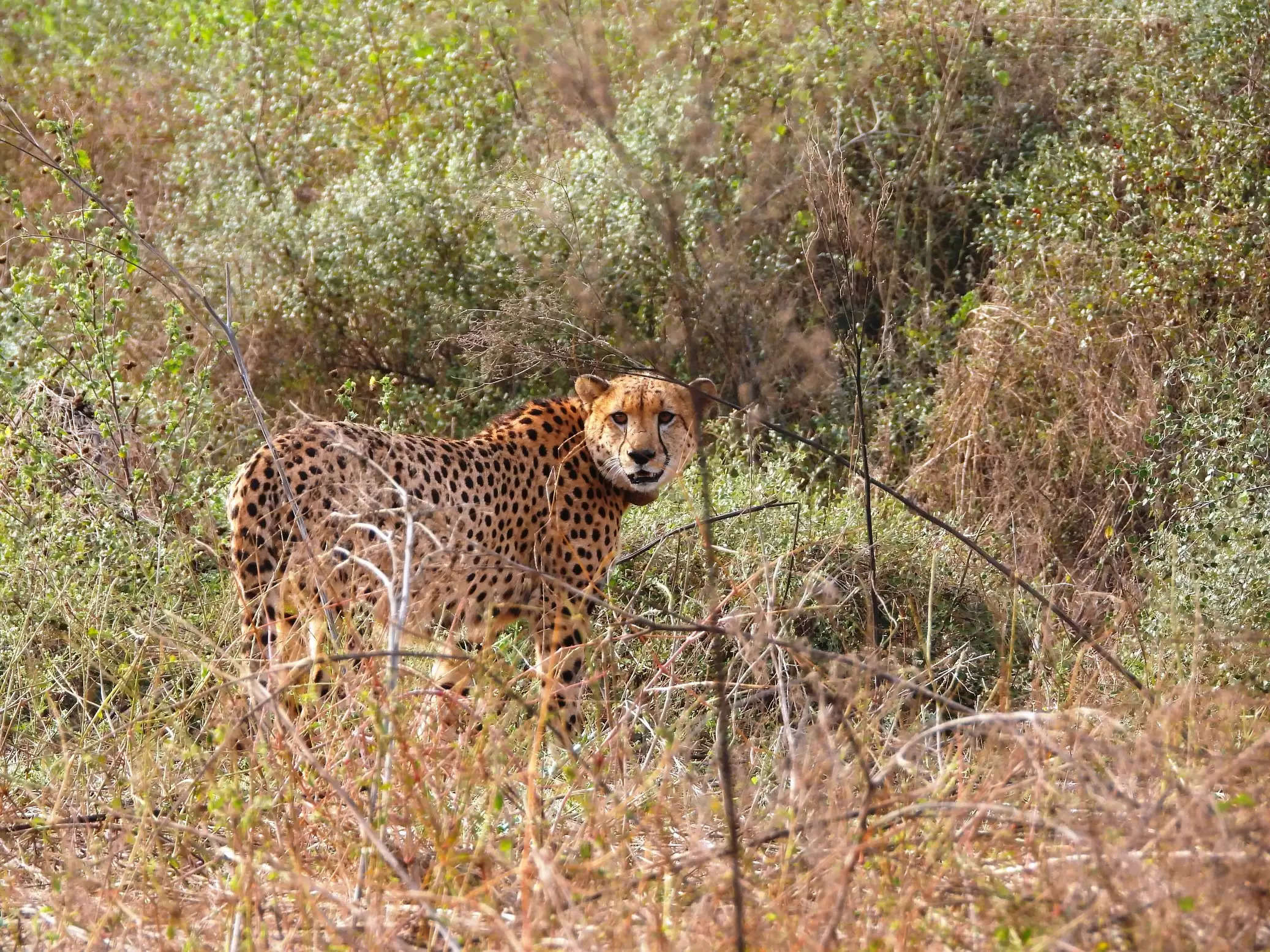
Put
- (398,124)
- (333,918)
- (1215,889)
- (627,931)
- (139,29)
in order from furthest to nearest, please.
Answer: (139,29) → (398,124) → (333,918) → (627,931) → (1215,889)

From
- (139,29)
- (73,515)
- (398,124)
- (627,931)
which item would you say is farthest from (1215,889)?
(139,29)

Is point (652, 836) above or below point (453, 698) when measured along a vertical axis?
below

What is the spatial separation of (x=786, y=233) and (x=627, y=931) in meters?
5.29

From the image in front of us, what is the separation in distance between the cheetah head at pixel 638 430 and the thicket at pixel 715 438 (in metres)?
0.24

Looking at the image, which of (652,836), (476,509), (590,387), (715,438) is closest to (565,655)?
(476,509)

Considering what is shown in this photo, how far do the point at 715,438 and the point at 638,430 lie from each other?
1.54m

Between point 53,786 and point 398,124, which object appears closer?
point 53,786

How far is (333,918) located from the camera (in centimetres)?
255

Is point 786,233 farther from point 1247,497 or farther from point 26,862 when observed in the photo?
point 26,862

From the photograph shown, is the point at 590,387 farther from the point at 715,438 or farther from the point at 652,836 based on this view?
the point at 652,836

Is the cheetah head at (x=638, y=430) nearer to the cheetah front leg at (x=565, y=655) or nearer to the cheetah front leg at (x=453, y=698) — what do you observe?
the cheetah front leg at (x=565, y=655)

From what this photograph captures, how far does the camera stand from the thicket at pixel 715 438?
2447 mm

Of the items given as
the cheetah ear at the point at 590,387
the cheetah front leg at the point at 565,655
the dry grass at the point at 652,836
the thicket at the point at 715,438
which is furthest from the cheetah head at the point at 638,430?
the dry grass at the point at 652,836

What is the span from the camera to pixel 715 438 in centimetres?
635
